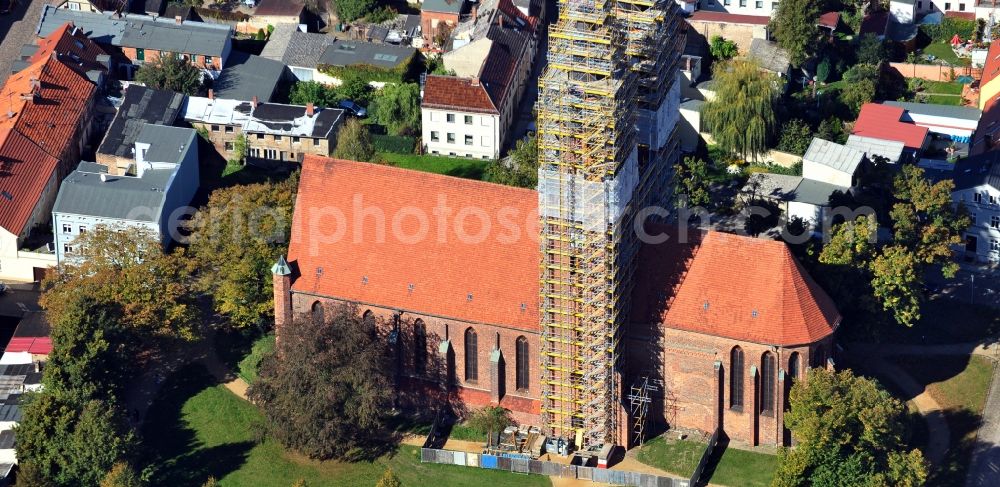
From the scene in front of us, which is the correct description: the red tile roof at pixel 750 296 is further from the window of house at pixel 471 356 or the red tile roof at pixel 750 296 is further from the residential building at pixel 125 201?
the residential building at pixel 125 201

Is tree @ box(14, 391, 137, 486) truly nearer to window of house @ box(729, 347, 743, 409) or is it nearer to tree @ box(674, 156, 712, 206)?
window of house @ box(729, 347, 743, 409)

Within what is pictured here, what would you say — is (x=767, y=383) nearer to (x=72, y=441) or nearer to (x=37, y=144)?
(x=72, y=441)

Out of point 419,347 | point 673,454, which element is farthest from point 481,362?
point 673,454

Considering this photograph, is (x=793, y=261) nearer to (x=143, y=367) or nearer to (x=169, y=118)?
(x=143, y=367)

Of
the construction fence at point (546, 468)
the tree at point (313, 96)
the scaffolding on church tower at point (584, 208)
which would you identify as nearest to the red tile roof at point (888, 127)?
the scaffolding on church tower at point (584, 208)

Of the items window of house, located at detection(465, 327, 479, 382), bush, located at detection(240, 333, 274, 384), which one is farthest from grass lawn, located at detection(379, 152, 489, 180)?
window of house, located at detection(465, 327, 479, 382)

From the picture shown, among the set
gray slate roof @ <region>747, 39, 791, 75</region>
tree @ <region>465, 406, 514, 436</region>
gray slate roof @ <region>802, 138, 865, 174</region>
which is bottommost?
tree @ <region>465, 406, 514, 436</region>

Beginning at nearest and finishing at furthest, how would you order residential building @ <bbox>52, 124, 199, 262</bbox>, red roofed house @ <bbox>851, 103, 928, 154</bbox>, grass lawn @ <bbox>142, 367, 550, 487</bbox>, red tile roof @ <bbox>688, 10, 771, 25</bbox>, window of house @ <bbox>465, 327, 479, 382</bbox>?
grass lawn @ <bbox>142, 367, 550, 487</bbox> → window of house @ <bbox>465, 327, 479, 382</bbox> → residential building @ <bbox>52, 124, 199, 262</bbox> → red roofed house @ <bbox>851, 103, 928, 154</bbox> → red tile roof @ <bbox>688, 10, 771, 25</bbox>
